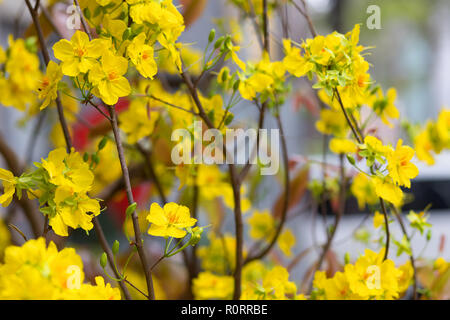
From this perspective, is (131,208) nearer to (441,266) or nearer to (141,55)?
(141,55)

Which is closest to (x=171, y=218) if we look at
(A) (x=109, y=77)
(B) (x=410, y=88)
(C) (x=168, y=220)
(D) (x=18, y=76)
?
(C) (x=168, y=220)

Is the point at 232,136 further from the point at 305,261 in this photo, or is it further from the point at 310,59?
the point at 305,261

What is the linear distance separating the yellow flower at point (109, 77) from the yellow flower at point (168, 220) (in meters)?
0.08

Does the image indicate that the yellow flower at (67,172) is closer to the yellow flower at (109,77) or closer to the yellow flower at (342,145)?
the yellow flower at (109,77)

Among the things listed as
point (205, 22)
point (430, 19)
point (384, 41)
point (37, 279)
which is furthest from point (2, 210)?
point (430, 19)

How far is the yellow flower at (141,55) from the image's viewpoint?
320 mm

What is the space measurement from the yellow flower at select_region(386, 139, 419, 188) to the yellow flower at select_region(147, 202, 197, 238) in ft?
0.52

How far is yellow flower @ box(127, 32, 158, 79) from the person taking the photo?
320 mm

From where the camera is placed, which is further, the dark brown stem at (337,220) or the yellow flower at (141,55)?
the dark brown stem at (337,220)

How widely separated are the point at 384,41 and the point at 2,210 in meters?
1.09

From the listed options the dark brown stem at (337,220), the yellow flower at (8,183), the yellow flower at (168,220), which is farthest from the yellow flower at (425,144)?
the yellow flower at (8,183)

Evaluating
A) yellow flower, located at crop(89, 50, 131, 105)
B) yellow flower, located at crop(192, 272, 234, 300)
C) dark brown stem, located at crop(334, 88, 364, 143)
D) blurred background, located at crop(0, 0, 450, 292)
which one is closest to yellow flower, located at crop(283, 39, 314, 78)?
dark brown stem, located at crop(334, 88, 364, 143)

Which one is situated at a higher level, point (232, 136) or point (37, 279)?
point (232, 136)

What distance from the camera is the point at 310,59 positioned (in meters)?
0.34
